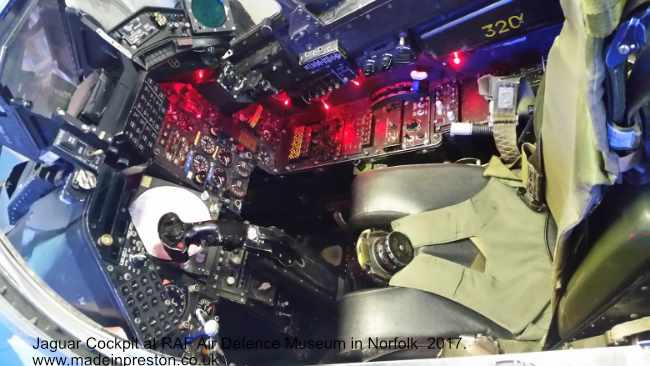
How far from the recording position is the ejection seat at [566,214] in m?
1.08

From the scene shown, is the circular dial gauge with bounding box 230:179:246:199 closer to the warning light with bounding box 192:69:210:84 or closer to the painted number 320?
the warning light with bounding box 192:69:210:84

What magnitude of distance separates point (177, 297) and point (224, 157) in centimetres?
62

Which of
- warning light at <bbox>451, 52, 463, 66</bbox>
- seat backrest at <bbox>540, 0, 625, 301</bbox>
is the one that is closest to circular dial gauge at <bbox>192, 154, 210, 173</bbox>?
warning light at <bbox>451, 52, 463, 66</bbox>

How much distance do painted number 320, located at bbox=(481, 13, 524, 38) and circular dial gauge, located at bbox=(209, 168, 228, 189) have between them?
1.06 metres

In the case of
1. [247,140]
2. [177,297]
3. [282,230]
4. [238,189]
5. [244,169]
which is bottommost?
[177,297]

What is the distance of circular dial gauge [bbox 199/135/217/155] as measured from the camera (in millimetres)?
2275

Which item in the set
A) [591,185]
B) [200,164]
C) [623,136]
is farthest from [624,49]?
[200,164]

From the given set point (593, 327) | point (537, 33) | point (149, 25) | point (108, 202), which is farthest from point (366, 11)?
point (593, 327)

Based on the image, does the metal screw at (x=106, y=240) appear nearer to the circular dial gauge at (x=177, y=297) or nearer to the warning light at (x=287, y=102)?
the circular dial gauge at (x=177, y=297)

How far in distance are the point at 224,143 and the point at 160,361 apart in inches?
46.1

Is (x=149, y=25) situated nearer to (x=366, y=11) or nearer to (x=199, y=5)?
(x=199, y=5)

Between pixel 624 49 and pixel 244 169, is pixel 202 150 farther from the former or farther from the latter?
pixel 624 49

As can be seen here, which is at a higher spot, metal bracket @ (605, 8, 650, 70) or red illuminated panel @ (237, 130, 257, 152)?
red illuminated panel @ (237, 130, 257, 152)

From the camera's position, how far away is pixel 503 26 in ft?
6.19
